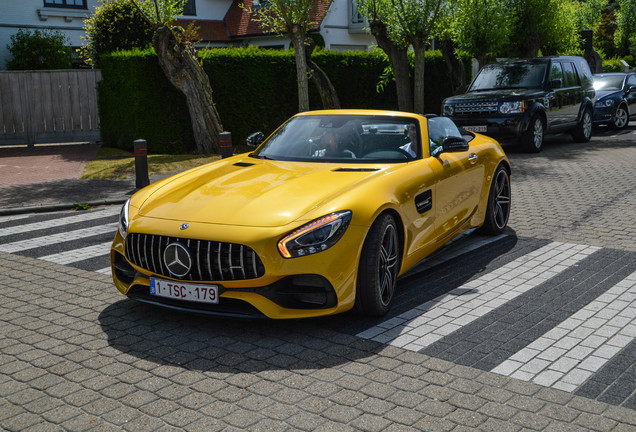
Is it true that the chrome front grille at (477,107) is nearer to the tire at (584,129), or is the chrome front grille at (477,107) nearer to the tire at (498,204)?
the tire at (584,129)

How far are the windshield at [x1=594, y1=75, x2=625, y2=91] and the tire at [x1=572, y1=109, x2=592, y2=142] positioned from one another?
15.4 ft

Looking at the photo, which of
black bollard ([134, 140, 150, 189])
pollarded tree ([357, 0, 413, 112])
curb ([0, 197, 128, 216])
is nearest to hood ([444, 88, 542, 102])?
pollarded tree ([357, 0, 413, 112])

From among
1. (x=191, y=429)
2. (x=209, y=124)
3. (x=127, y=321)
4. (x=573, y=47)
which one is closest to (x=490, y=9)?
(x=573, y=47)

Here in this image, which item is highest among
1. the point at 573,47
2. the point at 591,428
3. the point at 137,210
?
the point at 573,47

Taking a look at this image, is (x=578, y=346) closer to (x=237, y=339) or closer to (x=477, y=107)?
(x=237, y=339)

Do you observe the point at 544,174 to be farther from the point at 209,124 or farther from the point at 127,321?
the point at 127,321

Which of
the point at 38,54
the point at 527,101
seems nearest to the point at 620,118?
the point at 527,101

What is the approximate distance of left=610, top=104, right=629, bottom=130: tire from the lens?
22.3m

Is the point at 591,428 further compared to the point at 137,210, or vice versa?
the point at 137,210

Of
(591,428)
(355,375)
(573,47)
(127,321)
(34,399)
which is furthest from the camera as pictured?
(573,47)

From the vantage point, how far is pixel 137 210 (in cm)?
550

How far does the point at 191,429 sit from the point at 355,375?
1.10m

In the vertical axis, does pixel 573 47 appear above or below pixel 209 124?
above

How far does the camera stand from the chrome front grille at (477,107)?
15.9 metres
